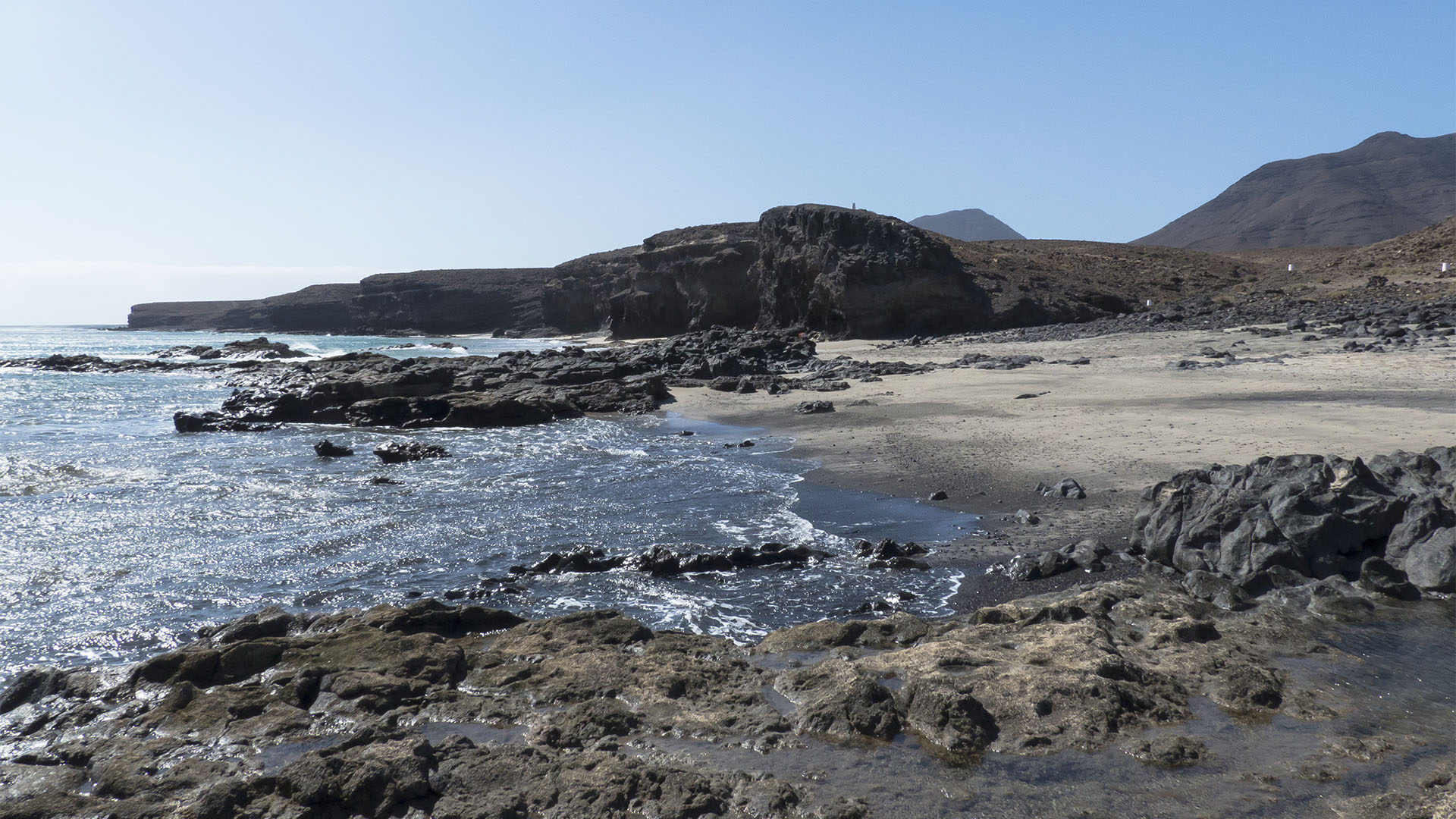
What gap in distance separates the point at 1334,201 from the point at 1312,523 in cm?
11959

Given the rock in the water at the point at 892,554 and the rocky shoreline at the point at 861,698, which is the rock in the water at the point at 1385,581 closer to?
the rocky shoreline at the point at 861,698

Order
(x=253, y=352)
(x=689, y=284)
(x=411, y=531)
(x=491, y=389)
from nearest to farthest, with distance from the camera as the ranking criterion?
1. (x=411, y=531)
2. (x=491, y=389)
3. (x=253, y=352)
4. (x=689, y=284)

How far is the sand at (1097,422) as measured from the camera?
29.9 feet

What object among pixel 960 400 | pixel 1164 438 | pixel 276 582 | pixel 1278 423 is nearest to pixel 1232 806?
pixel 276 582

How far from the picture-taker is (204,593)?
6828mm

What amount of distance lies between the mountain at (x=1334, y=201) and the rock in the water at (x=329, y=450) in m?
81.0

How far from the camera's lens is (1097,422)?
12.4 m

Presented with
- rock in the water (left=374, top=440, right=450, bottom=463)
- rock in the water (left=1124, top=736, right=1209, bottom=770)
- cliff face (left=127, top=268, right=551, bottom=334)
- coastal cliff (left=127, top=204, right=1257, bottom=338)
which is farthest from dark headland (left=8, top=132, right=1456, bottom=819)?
cliff face (left=127, top=268, right=551, bottom=334)

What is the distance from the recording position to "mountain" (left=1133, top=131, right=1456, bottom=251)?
3585 inches

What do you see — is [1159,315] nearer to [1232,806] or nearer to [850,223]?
[850,223]

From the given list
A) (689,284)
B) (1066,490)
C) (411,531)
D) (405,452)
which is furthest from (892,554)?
(689,284)

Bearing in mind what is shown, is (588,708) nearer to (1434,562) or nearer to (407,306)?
(1434,562)

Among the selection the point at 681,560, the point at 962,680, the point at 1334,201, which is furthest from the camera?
the point at 1334,201

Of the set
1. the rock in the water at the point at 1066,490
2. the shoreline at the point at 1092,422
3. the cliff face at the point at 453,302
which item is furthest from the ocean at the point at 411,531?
the cliff face at the point at 453,302
